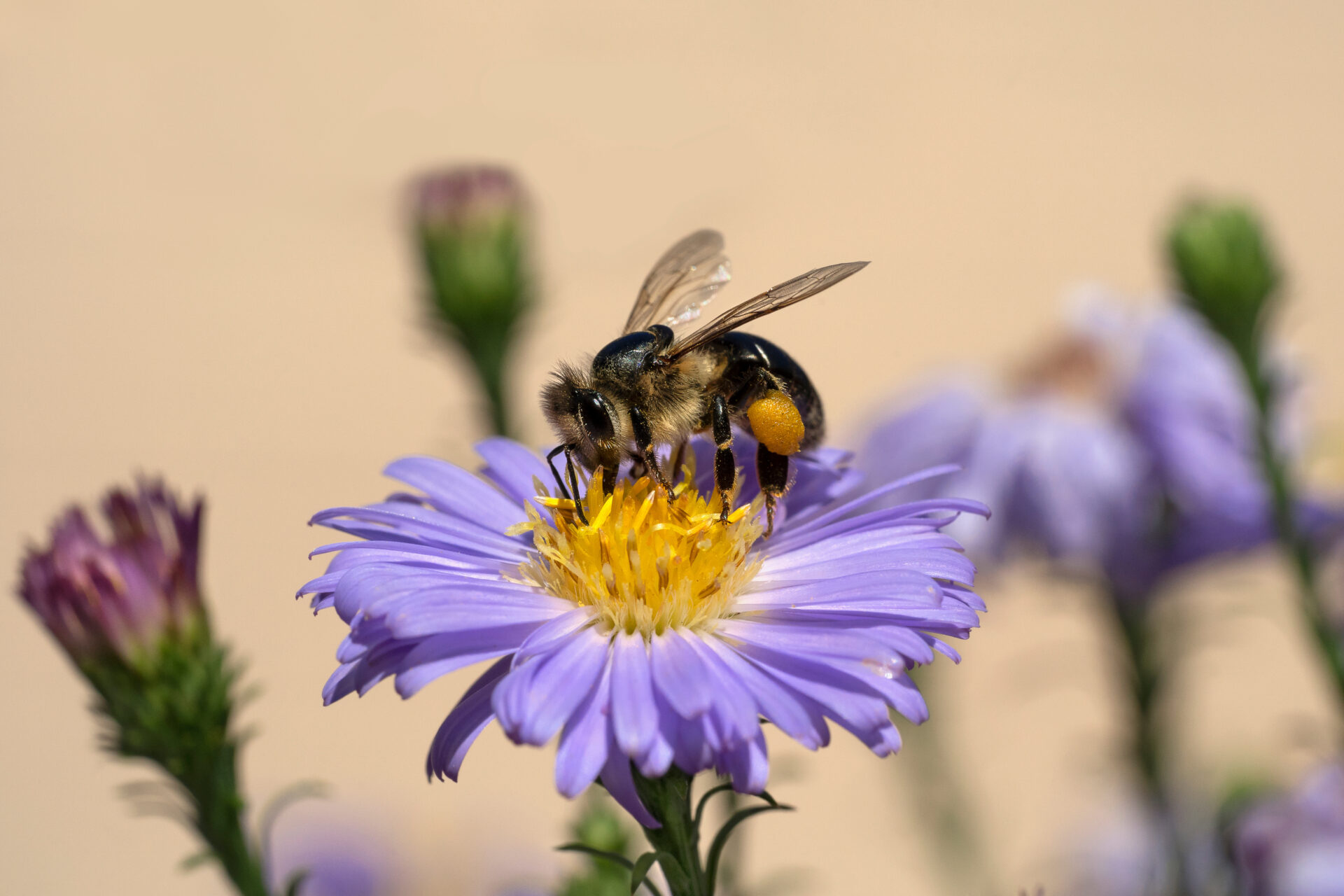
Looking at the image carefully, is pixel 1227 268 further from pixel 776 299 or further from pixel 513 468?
pixel 513 468

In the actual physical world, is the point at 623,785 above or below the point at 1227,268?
below

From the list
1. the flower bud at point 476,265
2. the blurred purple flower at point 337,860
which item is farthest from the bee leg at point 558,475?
the blurred purple flower at point 337,860

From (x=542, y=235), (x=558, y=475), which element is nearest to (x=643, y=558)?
(x=558, y=475)

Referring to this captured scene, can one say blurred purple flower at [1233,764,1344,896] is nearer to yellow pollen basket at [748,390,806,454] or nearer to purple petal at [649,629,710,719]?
yellow pollen basket at [748,390,806,454]

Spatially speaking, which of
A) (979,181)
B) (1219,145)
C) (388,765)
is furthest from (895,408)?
(1219,145)

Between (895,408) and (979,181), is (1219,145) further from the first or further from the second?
(895,408)

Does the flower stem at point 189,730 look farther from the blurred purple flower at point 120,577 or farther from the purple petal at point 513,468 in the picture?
the purple petal at point 513,468
